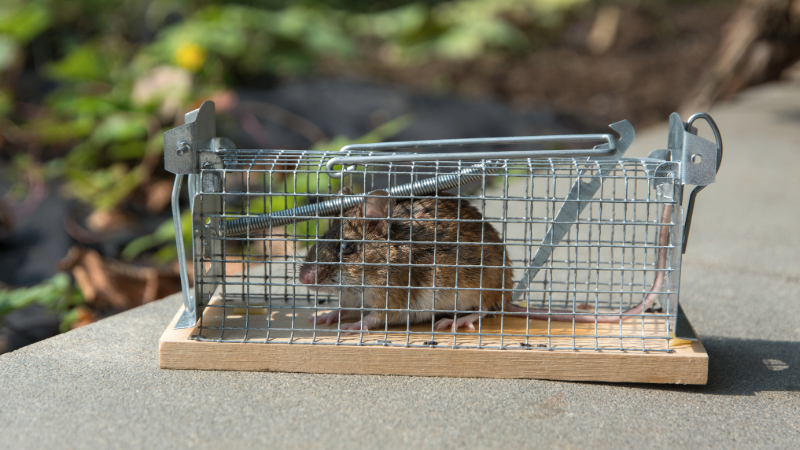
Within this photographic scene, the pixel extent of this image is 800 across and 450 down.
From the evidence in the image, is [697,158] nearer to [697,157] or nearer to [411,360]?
[697,157]

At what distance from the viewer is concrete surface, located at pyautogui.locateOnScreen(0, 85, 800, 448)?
2.03 m

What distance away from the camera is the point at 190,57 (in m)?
6.52

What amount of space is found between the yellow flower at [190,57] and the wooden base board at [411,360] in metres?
4.71

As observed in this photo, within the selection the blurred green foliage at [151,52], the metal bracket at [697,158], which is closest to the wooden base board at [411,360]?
the metal bracket at [697,158]

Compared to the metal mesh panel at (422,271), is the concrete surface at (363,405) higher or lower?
lower

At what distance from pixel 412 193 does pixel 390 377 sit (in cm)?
66

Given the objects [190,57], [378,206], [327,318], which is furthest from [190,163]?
[190,57]

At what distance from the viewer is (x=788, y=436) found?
2.11 meters

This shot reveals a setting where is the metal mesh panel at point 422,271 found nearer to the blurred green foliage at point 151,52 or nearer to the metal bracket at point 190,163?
the metal bracket at point 190,163

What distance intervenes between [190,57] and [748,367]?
557 centimetres

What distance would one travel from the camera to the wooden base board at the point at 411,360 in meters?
2.36

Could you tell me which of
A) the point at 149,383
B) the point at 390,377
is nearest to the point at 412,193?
the point at 390,377

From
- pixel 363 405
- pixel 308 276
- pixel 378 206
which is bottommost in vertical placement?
pixel 363 405

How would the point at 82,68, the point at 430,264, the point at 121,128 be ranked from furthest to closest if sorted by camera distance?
the point at 82,68 → the point at 121,128 → the point at 430,264
